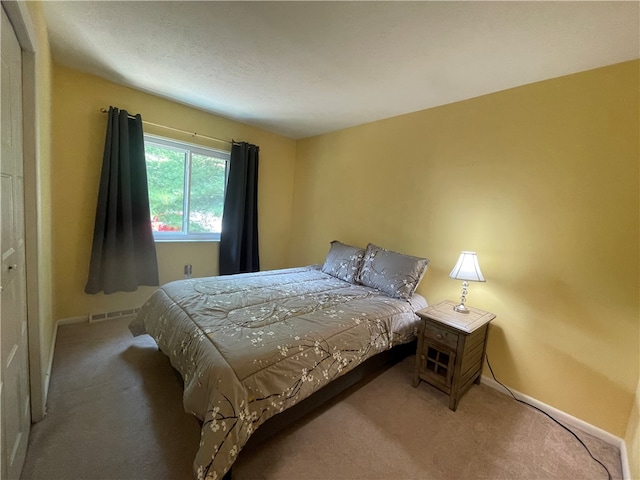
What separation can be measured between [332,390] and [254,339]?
706 mm

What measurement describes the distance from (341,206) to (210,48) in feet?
6.82

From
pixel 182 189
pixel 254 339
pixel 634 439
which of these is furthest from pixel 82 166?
pixel 634 439

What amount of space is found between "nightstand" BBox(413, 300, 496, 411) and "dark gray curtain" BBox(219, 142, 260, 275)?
7.87 ft

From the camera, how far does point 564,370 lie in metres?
1.85

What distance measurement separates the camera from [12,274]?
3.90 feet

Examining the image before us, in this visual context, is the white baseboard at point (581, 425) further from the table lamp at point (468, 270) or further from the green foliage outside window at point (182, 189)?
the green foliage outside window at point (182, 189)

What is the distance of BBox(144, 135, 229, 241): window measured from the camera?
3.02 metres

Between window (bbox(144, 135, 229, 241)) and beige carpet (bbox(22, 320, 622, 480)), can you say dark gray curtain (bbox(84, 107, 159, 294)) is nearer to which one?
window (bbox(144, 135, 229, 241))

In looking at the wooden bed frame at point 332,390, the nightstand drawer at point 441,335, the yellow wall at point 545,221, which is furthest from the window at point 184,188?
the nightstand drawer at point 441,335

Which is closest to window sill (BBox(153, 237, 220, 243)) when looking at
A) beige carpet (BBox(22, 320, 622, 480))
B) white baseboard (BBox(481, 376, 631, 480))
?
beige carpet (BBox(22, 320, 622, 480))

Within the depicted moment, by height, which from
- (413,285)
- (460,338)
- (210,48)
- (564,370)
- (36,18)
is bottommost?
(564,370)

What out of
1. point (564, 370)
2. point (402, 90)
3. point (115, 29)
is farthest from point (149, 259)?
point (564, 370)

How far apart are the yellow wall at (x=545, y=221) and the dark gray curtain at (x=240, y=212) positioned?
6.08 feet

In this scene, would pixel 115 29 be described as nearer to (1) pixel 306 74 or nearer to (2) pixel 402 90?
(1) pixel 306 74
